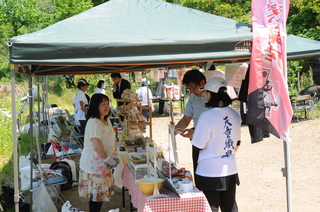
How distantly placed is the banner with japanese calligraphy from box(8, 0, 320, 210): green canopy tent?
128mm

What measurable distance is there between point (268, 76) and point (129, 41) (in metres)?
1.26

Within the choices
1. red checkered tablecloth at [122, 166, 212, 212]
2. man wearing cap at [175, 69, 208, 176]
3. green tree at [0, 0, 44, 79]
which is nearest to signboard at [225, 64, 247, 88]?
man wearing cap at [175, 69, 208, 176]

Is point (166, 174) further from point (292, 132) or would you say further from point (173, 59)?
point (292, 132)

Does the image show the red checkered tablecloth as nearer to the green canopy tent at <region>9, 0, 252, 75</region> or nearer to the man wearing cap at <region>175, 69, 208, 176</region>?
the man wearing cap at <region>175, 69, 208, 176</region>

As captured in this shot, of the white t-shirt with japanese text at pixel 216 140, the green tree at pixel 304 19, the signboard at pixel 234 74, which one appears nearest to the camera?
the white t-shirt with japanese text at pixel 216 140

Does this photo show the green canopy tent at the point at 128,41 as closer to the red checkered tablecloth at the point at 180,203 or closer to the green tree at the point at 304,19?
the red checkered tablecloth at the point at 180,203

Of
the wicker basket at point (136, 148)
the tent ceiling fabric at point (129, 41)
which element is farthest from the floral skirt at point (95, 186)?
the tent ceiling fabric at point (129, 41)

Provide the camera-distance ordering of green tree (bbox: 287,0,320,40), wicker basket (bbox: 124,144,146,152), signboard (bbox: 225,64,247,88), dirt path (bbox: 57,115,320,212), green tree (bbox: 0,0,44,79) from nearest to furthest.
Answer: signboard (bbox: 225,64,247,88) → wicker basket (bbox: 124,144,146,152) → dirt path (bbox: 57,115,320,212) → green tree (bbox: 287,0,320,40) → green tree (bbox: 0,0,44,79)

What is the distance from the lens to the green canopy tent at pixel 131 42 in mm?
2908

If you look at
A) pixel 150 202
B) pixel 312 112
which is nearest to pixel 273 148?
pixel 312 112

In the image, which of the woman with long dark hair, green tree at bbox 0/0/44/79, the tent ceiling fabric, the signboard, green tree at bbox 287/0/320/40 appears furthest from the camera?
green tree at bbox 0/0/44/79

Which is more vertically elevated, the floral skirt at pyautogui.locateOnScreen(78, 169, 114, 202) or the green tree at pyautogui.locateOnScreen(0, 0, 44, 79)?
the green tree at pyautogui.locateOnScreen(0, 0, 44, 79)

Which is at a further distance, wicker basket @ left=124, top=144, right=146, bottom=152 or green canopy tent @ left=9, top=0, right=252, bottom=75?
wicker basket @ left=124, top=144, right=146, bottom=152

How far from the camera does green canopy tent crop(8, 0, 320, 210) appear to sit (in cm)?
291
